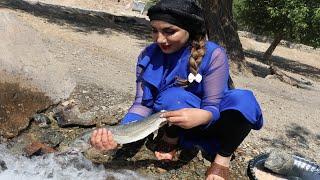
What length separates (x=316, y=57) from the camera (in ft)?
65.3

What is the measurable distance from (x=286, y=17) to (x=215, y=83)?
35.4 ft

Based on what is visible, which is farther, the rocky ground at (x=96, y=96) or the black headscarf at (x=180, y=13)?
the rocky ground at (x=96, y=96)

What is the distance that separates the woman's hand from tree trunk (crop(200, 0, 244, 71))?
6.13 meters

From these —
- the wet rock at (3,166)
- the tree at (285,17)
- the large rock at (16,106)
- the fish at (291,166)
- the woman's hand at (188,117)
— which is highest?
the woman's hand at (188,117)

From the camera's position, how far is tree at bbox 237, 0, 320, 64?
498 inches

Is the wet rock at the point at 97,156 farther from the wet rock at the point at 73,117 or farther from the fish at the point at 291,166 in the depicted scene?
the fish at the point at 291,166

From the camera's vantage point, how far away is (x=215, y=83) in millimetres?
3406

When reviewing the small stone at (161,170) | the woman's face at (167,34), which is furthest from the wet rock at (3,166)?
the woman's face at (167,34)

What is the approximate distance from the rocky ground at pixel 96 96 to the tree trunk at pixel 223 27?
0.77 m

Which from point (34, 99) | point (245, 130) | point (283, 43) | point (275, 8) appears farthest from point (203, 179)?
point (283, 43)

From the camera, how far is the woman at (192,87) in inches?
129

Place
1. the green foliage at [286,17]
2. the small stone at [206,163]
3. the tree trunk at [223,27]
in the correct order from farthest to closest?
the green foliage at [286,17], the tree trunk at [223,27], the small stone at [206,163]

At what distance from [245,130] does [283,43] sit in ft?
62.1

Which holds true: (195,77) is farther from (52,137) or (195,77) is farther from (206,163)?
(52,137)
